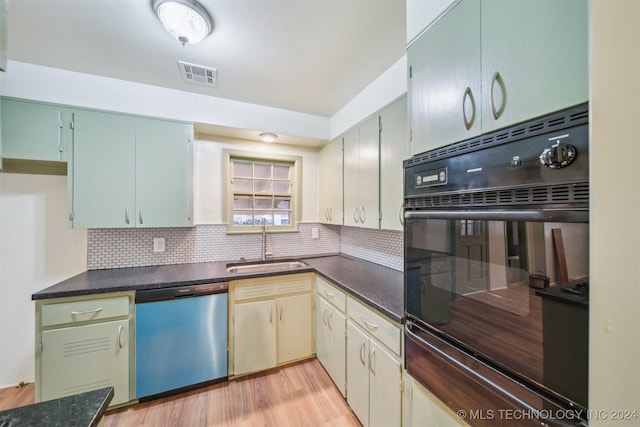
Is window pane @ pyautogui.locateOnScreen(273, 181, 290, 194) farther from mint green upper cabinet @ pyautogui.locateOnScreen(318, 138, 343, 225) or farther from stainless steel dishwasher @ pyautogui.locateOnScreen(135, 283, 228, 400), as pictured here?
stainless steel dishwasher @ pyautogui.locateOnScreen(135, 283, 228, 400)

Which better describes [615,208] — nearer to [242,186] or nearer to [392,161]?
[392,161]

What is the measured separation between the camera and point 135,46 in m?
1.63

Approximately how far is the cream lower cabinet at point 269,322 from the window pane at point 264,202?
3.22 ft

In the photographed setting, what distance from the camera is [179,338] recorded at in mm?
1889

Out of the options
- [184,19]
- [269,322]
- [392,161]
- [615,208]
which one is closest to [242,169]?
[184,19]

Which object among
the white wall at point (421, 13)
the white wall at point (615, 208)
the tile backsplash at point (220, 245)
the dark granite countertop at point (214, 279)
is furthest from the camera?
the tile backsplash at point (220, 245)

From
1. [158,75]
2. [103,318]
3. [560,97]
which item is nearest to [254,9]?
[158,75]

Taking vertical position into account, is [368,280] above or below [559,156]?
below

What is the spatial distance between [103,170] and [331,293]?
2.08 meters

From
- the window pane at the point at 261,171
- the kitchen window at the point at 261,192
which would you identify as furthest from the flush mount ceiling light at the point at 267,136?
the window pane at the point at 261,171

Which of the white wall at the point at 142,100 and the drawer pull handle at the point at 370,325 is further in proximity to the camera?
the white wall at the point at 142,100

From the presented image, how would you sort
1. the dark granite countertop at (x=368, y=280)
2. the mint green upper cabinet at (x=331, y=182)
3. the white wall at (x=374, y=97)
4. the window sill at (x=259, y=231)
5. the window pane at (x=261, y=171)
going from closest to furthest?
the dark granite countertop at (x=368, y=280) → the white wall at (x=374, y=97) → the mint green upper cabinet at (x=331, y=182) → the window sill at (x=259, y=231) → the window pane at (x=261, y=171)

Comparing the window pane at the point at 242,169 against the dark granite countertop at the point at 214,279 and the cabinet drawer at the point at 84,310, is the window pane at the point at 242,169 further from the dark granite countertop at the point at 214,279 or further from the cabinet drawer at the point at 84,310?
the cabinet drawer at the point at 84,310

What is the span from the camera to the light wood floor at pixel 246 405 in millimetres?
1681
